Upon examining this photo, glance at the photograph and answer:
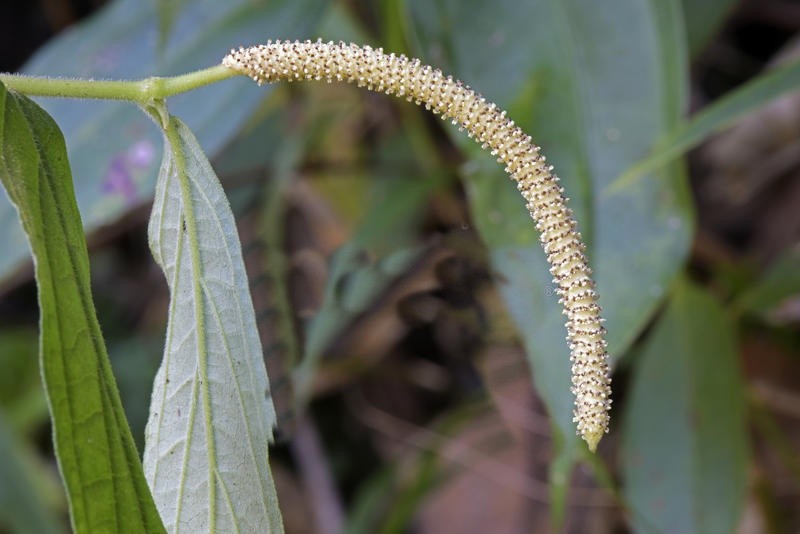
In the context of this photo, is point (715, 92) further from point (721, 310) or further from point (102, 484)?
point (102, 484)

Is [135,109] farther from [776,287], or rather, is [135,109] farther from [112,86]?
[776,287]

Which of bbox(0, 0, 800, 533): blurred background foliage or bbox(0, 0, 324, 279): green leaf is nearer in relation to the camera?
bbox(0, 0, 800, 533): blurred background foliage

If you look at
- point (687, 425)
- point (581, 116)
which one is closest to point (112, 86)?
point (581, 116)

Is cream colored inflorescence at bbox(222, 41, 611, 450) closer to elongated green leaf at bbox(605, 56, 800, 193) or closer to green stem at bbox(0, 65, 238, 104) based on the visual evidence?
green stem at bbox(0, 65, 238, 104)

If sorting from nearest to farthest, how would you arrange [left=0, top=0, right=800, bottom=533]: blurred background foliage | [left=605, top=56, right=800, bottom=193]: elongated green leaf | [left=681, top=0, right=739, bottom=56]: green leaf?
[left=605, top=56, right=800, bottom=193]: elongated green leaf, [left=0, top=0, right=800, bottom=533]: blurred background foliage, [left=681, top=0, right=739, bottom=56]: green leaf

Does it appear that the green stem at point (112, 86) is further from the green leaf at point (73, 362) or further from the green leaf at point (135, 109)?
the green leaf at point (135, 109)

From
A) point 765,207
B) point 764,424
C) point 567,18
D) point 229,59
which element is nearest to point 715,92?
point 765,207

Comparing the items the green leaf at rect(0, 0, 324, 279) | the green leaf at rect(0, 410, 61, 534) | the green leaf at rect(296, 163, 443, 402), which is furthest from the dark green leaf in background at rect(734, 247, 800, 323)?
the green leaf at rect(0, 410, 61, 534)
